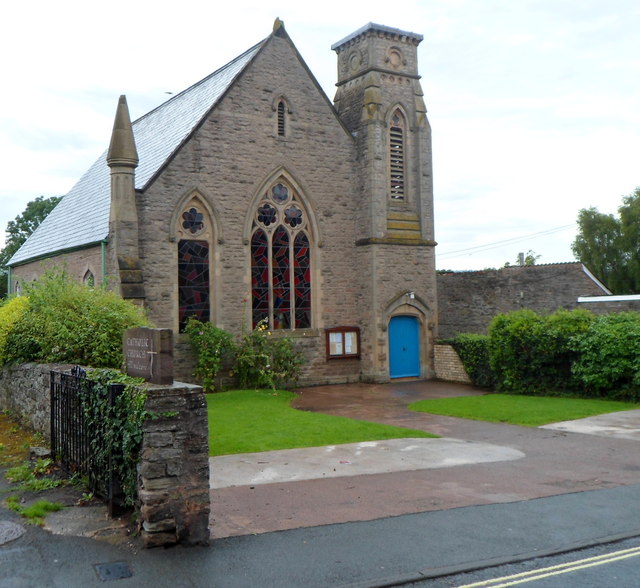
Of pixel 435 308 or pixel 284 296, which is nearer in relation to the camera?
pixel 284 296

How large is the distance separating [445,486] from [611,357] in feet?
35.4

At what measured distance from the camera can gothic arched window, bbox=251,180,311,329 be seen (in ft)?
73.0

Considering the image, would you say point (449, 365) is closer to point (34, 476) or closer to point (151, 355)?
point (34, 476)

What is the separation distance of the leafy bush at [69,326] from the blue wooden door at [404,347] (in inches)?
457

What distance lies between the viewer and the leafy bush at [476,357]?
73.6 ft

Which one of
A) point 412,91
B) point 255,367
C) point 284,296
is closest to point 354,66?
→ point 412,91

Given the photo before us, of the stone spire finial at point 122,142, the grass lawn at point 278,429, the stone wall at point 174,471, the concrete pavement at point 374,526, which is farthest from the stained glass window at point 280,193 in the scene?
the stone wall at point 174,471

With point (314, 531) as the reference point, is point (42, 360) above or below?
above

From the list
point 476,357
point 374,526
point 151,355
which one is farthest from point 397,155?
point 374,526

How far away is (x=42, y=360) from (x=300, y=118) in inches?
518

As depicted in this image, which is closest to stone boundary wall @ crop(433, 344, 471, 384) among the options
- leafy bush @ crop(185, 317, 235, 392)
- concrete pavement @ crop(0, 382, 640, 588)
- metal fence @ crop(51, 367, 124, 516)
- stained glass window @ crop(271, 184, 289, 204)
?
stained glass window @ crop(271, 184, 289, 204)

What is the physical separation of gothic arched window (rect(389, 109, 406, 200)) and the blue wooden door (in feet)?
15.1

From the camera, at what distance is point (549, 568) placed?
6.48 meters

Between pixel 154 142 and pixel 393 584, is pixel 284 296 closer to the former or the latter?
pixel 154 142
